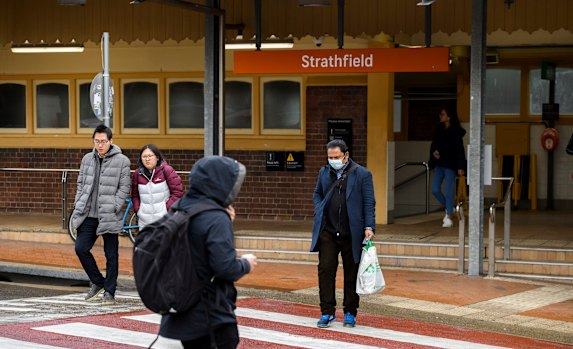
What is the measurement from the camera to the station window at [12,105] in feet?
65.3

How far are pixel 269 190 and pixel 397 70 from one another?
4.26 metres

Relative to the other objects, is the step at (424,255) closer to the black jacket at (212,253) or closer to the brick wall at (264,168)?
the brick wall at (264,168)

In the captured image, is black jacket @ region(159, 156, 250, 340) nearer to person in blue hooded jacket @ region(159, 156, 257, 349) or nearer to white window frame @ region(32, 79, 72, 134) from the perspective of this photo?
person in blue hooded jacket @ region(159, 156, 257, 349)

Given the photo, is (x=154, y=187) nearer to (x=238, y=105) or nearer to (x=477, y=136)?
(x=477, y=136)

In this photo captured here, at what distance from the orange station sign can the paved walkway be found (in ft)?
8.36

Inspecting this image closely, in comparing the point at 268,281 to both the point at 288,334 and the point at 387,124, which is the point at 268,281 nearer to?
the point at 288,334

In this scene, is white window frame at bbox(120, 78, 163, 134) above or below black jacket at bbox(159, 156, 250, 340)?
above

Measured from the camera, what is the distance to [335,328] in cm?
1039

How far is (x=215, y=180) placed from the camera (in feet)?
19.7

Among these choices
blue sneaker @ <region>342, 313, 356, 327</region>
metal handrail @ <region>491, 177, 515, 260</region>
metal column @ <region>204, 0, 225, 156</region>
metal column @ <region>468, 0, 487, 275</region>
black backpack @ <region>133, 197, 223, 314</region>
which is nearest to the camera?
black backpack @ <region>133, 197, 223, 314</region>

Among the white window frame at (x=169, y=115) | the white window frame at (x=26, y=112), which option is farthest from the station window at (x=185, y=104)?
the white window frame at (x=26, y=112)

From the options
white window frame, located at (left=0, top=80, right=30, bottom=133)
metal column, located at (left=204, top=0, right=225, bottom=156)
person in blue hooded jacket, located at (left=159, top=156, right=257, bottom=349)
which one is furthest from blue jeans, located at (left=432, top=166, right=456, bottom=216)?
person in blue hooded jacket, located at (left=159, top=156, right=257, bottom=349)

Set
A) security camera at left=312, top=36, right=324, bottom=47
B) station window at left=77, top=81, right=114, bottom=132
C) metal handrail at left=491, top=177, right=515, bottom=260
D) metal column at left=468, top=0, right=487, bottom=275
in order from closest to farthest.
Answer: metal column at left=468, top=0, right=487, bottom=275 < metal handrail at left=491, top=177, right=515, bottom=260 < security camera at left=312, top=36, right=324, bottom=47 < station window at left=77, top=81, right=114, bottom=132

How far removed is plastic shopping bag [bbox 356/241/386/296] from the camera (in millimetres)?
10211
